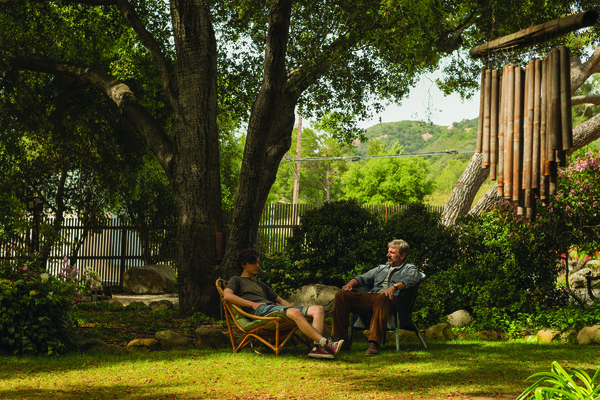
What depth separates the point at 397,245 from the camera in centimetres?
705

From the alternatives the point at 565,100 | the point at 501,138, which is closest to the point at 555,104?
the point at 565,100

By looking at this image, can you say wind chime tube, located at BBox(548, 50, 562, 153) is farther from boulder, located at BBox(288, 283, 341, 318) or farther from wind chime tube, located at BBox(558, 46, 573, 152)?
boulder, located at BBox(288, 283, 341, 318)

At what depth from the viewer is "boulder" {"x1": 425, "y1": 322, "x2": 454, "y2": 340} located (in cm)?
777

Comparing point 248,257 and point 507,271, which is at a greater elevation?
point 248,257

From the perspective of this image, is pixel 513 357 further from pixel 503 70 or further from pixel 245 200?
pixel 245 200

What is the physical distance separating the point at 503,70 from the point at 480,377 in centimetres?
260

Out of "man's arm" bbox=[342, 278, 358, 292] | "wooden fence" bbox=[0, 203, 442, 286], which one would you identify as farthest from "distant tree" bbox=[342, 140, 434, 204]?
"man's arm" bbox=[342, 278, 358, 292]

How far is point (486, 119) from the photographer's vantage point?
4.35 metres

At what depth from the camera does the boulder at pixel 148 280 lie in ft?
52.3

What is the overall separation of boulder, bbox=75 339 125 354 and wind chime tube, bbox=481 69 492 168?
4.56 meters

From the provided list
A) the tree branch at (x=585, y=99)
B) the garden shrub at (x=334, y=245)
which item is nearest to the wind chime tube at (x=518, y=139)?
the garden shrub at (x=334, y=245)

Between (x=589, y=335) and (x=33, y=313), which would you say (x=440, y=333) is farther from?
(x=33, y=313)

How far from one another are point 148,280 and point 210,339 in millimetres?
9647

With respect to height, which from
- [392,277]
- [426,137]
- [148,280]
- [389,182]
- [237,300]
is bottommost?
[148,280]
